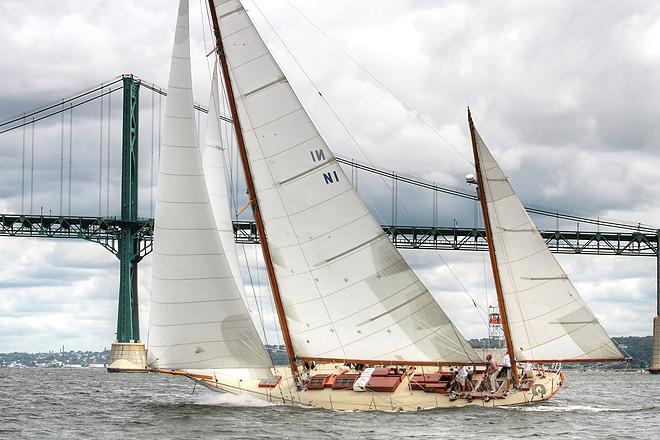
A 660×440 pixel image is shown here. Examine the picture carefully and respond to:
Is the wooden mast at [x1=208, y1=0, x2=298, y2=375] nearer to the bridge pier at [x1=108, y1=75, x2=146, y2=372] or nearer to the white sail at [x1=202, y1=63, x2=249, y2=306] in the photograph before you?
the white sail at [x1=202, y1=63, x2=249, y2=306]

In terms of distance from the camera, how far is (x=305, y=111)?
2047cm

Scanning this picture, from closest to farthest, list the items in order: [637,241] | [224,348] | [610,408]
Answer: [224,348] < [610,408] < [637,241]

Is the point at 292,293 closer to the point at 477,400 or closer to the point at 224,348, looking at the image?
the point at 224,348

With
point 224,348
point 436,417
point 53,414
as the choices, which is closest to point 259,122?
point 224,348

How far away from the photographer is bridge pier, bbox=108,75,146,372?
55.0 metres

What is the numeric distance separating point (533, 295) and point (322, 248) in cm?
462

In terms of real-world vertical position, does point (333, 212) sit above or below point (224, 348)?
above

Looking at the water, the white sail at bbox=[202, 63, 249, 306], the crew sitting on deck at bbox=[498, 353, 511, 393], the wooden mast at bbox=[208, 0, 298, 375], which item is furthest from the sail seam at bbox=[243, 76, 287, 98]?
the crew sitting on deck at bbox=[498, 353, 511, 393]

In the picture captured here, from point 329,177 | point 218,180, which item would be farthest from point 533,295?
point 218,180

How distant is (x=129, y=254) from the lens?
193ft

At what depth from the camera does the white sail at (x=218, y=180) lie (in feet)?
75.4

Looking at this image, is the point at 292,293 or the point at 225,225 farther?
the point at 225,225

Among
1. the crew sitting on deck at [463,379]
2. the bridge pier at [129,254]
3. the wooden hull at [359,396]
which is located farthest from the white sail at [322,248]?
the bridge pier at [129,254]

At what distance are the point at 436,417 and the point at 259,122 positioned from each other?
233 inches
